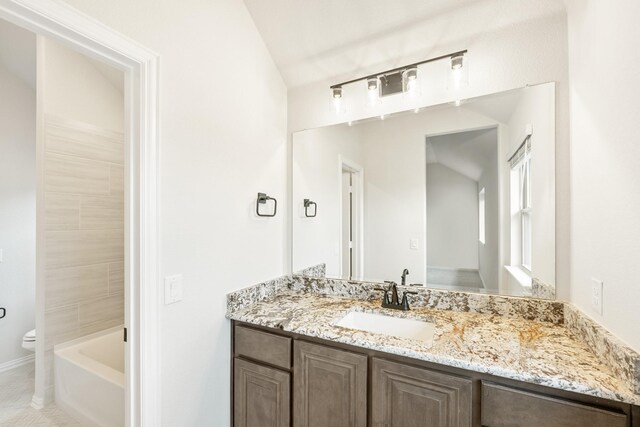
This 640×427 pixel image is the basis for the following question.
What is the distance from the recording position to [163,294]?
126 centimetres

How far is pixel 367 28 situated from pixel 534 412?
2.00 m

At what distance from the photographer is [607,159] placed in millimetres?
998

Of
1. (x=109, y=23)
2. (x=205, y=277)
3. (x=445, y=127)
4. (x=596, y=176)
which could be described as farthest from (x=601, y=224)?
(x=109, y=23)

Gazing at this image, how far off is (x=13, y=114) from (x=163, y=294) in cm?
317

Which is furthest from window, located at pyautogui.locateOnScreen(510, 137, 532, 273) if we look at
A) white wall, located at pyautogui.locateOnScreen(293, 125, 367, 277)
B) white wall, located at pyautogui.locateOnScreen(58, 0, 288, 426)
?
white wall, located at pyautogui.locateOnScreen(58, 0, 288, 426)

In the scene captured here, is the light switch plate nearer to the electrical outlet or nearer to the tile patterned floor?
the tile patterned floor

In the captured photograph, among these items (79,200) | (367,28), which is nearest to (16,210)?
(79,200)

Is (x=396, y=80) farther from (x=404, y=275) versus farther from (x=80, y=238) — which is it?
(x=80, y=238)

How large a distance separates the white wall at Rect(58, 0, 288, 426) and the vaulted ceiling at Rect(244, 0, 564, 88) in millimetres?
168

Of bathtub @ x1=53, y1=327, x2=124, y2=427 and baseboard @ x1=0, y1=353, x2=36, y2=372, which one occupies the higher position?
bathtub @ x1=53, y1=327, x2=124, y2=427

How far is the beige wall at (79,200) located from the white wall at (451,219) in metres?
2.73

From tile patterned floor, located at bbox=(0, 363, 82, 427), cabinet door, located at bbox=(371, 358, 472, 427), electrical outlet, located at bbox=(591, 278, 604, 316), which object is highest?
electrical outlet, located at bbox=(591, 278, 604, 316)

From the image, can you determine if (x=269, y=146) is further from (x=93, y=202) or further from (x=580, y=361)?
(x=580, y=361)

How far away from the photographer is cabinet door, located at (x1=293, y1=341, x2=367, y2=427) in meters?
1.25
